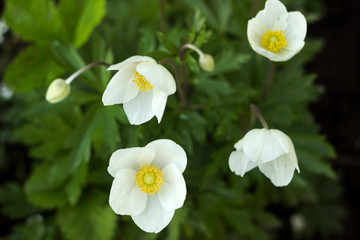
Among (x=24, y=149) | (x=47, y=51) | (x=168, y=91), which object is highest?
(x=168, y=91)

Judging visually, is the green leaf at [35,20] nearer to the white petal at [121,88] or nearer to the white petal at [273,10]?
the white petal at [121,88]

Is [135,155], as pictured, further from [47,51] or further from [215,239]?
[215,239]

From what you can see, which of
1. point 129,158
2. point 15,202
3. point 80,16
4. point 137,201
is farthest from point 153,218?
point 15,202

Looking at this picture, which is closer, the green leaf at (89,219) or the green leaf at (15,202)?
the green leaf at (89,219)

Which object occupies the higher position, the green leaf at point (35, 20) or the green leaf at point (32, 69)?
the green leaf at point (35, 20)

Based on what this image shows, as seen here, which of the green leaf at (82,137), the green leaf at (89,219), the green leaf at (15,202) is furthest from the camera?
the green leaf at (15,202)

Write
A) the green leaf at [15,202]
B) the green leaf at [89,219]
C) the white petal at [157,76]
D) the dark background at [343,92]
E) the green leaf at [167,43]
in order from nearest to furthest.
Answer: the white petal at [157,76] < the green leaf at [167,43] < the green leaf at [89,219] < the green leaf at [15,202] < the dark background at [343,92]

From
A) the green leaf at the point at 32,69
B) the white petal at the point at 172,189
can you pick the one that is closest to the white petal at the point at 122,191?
the white petal at the point at 172,189

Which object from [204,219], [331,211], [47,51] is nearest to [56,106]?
[47,51]
